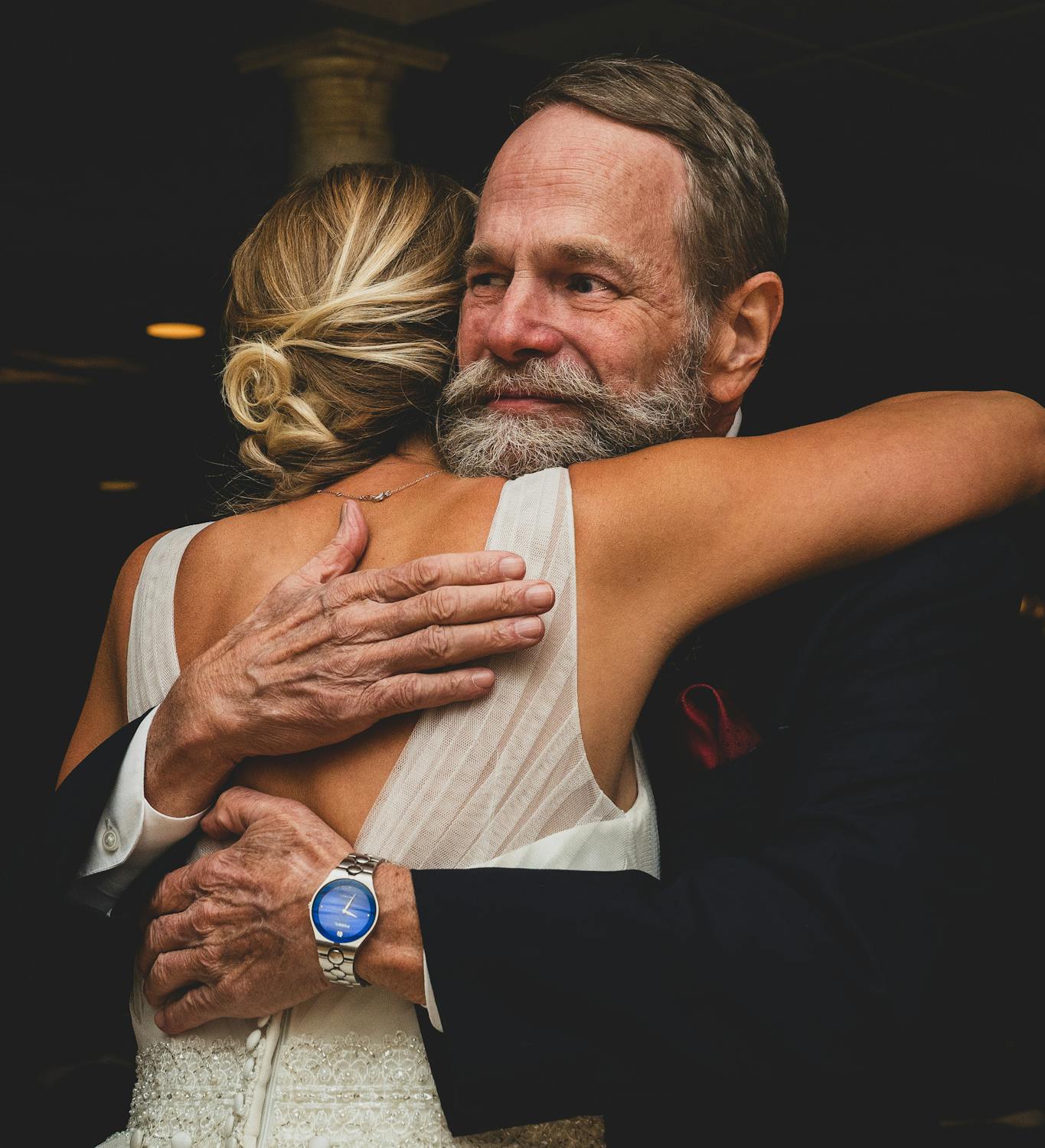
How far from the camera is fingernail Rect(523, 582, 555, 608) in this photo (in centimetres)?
151

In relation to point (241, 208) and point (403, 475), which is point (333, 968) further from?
point (241, 208)

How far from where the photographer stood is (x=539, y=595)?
59.6 inches

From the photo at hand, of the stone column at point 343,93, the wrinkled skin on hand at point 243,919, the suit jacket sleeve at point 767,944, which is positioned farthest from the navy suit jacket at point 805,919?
the stone column at point 343,93

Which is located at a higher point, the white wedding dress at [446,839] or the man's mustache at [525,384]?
the man's mustache at [525,384]

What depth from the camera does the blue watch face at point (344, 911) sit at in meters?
1.49

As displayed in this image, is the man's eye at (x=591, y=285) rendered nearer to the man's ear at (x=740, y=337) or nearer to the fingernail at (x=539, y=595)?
the man's ear at (x=740, y=337)

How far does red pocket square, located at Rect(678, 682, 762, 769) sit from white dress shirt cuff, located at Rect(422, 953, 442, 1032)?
1.77ft

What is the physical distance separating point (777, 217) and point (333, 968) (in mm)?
1545

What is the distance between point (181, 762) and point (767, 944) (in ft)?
2.64

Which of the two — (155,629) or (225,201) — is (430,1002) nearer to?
(155,629)

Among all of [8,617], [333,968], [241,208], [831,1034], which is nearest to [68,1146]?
[333,968]

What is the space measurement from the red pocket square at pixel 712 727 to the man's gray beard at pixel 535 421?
42 centimetres

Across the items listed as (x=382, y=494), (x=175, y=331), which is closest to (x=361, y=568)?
(x=382, y=494)

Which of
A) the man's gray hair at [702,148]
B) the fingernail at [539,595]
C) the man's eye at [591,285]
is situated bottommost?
the fingernail at [539,595]
